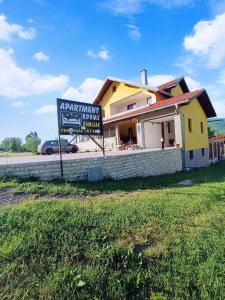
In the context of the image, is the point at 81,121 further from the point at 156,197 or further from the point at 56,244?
the point at 56,244

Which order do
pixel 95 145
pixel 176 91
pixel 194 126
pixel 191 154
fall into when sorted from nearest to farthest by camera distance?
pixel 191 154 < pixel 194 126 < pixel 176 91 < pixel 95 145

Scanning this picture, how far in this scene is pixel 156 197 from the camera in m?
6.50

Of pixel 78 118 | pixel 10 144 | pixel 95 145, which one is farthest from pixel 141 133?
pixel 10 144

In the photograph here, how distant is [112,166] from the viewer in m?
9.75

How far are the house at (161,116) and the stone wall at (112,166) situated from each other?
1889 millimetres

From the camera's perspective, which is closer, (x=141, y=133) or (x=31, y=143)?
(x=141, y=133)

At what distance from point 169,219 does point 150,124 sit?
15.5 meters

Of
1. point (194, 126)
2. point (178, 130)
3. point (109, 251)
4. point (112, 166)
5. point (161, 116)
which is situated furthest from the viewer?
point (194, 126)

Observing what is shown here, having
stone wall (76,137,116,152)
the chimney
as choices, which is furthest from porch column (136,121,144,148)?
the chimney

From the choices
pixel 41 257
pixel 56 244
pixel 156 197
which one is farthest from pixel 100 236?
pixel 156 197

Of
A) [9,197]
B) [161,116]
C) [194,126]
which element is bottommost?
[9,197]

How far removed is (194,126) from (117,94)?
9.77 m

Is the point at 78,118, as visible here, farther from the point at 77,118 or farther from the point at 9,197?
the point at 9,197

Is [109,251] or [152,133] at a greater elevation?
[152,133]
